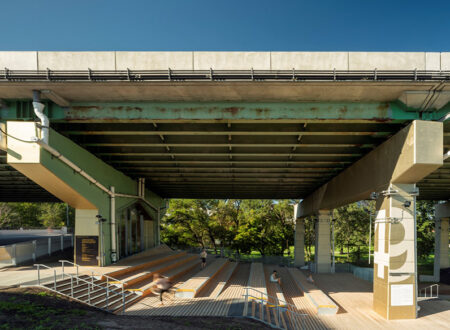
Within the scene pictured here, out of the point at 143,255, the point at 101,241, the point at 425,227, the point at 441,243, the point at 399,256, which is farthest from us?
the point at 425,227

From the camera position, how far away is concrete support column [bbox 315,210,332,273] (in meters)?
24.5

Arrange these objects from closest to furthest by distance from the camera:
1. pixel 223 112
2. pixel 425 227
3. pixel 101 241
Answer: pixel 223 112
pixel 101 241
pixel 425 227

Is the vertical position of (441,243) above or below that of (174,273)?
below

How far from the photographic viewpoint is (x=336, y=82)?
962 cm

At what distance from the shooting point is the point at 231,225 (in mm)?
41188

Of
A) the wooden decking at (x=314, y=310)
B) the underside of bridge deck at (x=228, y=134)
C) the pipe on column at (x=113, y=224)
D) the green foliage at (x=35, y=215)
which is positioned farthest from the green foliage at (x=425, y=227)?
the green foliage at (x=35, y=215)

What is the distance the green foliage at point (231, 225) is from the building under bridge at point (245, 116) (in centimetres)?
2366

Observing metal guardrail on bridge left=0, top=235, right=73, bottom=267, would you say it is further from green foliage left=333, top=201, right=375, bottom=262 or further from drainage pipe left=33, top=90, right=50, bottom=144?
green foliage left=333, top=201, right=375, bottom=262

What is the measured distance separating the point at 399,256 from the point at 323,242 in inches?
580

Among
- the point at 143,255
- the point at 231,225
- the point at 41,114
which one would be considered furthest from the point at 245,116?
the point at 231,225

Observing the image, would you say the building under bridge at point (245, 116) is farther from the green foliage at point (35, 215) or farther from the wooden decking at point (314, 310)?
the green foliage at point (35, 215)

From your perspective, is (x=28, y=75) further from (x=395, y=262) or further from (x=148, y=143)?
(x=395, y=262)

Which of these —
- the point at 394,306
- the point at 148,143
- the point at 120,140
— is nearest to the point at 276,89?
the point at 148,143

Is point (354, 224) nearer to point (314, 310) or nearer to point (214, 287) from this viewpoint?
point (314, 310)
